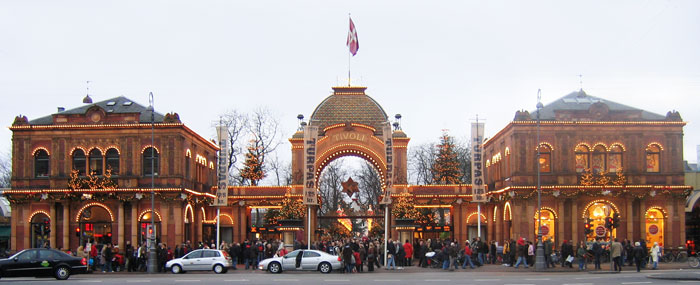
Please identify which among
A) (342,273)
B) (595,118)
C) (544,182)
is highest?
(595,118)

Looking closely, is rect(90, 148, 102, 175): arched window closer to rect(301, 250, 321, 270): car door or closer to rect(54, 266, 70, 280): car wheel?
rect(301, 250, 321, 270): car door

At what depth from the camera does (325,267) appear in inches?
1559

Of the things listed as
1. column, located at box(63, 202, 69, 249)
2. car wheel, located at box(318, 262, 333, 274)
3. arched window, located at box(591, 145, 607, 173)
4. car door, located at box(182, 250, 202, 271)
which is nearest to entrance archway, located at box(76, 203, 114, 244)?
column, located at box(63, 202, 69, 249)

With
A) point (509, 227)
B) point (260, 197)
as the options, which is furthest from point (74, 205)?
point (509, 227)

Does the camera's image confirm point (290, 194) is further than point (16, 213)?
Yes

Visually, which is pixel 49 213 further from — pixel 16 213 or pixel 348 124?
pixel 348 124

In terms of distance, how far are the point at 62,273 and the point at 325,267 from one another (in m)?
12.3

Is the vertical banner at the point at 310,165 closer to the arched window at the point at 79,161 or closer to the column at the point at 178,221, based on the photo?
the column at the point at 178,221

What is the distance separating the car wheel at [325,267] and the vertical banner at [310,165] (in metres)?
9.79

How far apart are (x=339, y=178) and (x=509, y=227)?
174 feet

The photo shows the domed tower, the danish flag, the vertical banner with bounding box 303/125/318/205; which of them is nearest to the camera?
the vertical banner with bounding box 303/125/318/205

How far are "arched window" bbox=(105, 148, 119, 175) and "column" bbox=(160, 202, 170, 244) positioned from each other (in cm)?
391

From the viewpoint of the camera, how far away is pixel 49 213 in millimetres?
53281

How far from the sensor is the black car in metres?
32.3
